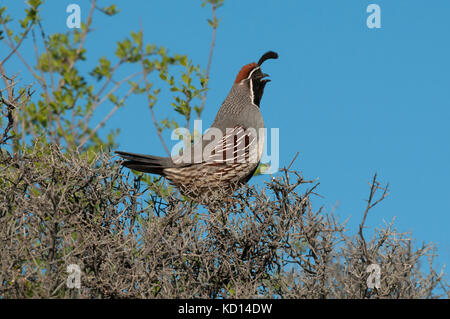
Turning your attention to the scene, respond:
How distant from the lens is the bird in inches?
180

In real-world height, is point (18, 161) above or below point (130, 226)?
above

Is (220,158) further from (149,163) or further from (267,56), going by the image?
(267,56)

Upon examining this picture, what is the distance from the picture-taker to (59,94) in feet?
20.0

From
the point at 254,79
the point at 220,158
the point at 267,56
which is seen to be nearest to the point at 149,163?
the point at 220,158

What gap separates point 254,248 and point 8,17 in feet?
13.2

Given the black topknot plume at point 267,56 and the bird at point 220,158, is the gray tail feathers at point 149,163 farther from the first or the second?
the black topknot plume at point 267,56

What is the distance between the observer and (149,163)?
15.0 ft

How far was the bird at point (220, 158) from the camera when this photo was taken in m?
4.56

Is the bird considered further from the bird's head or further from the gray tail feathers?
the bird's head

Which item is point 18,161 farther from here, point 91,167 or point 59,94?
point 59,94

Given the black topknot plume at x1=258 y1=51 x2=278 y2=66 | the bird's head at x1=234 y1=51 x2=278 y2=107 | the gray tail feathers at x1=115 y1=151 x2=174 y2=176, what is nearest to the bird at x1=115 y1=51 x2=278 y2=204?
the gray tail feathers at x1=115 y1=151 x2=174 y2=176

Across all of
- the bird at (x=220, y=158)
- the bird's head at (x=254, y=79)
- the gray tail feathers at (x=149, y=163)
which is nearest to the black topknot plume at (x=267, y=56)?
the bird's head at (x=254, y=79)

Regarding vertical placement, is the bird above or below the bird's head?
below

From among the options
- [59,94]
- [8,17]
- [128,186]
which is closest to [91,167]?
[128,186]
